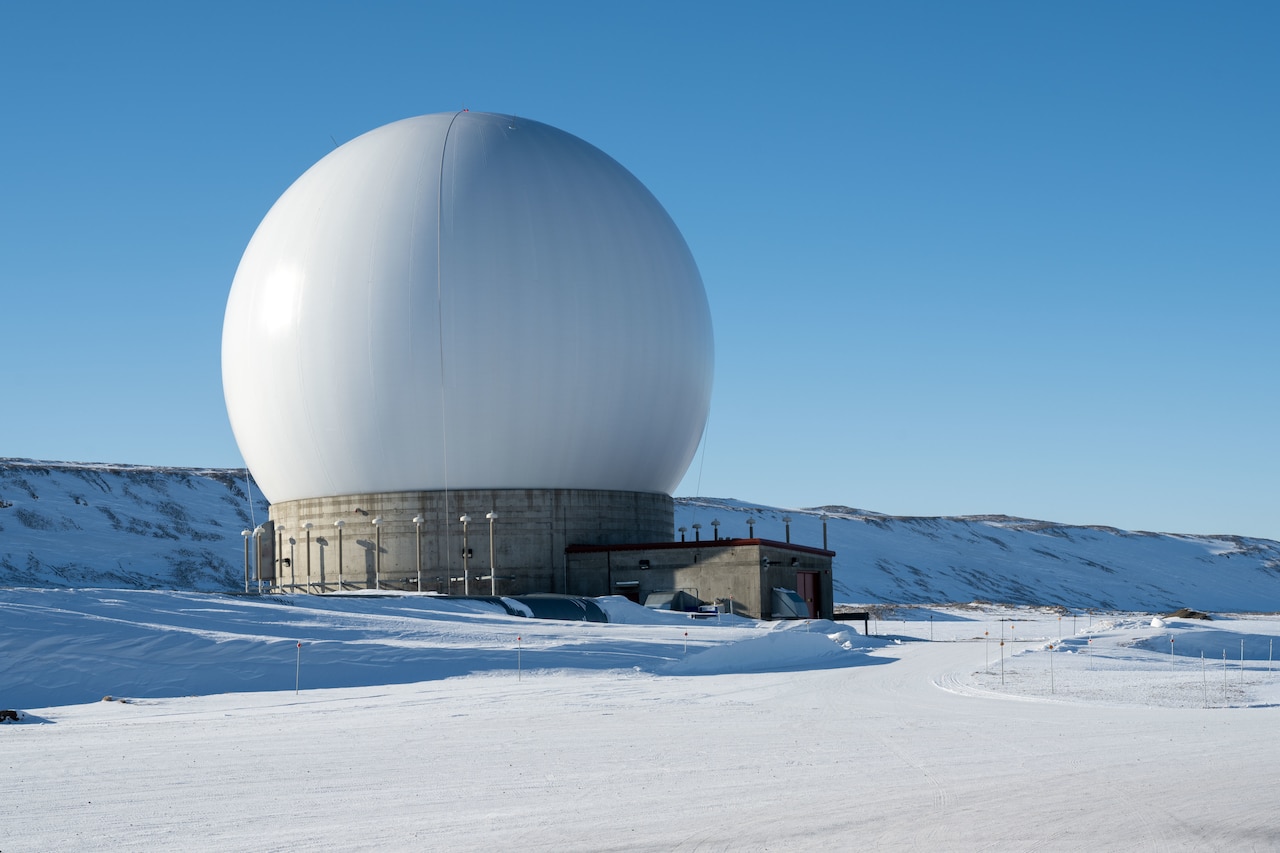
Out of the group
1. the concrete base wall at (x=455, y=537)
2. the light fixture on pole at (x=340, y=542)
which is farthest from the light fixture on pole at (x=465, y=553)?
the light fixture on pole at (x=340, y=542)

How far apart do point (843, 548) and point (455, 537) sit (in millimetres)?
53410

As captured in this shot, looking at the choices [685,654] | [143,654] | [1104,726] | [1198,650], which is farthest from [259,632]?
[1198,650]

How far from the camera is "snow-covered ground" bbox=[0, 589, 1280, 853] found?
830 cm

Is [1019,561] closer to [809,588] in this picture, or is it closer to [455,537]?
[809,588]

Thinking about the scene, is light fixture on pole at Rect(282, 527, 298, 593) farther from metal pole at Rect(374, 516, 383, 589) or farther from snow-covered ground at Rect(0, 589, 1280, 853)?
snow-covered ground at Rect(0, 589, 1280, 853)

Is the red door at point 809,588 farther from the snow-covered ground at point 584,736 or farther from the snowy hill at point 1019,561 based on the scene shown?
the snowy hill at point 1019,561

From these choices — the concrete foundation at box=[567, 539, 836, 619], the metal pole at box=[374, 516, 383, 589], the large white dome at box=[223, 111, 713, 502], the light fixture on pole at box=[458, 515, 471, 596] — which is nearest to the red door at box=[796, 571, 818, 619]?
the concrete foundation at box=[567, 539, 836, 619]

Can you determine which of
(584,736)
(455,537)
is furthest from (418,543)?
(584,736)

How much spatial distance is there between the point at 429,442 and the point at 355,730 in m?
21.5

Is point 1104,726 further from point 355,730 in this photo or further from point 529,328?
point 529,328

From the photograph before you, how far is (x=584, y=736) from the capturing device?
1310 cm

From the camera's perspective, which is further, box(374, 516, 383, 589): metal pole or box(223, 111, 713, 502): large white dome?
box(374, 516, 383, 589): metal pole

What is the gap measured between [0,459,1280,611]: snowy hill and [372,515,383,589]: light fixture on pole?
24790 mm

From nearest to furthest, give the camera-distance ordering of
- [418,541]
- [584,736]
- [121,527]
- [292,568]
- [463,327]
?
[584,736] → [463,327] → [418,541] → [292,568] → [121,527]
